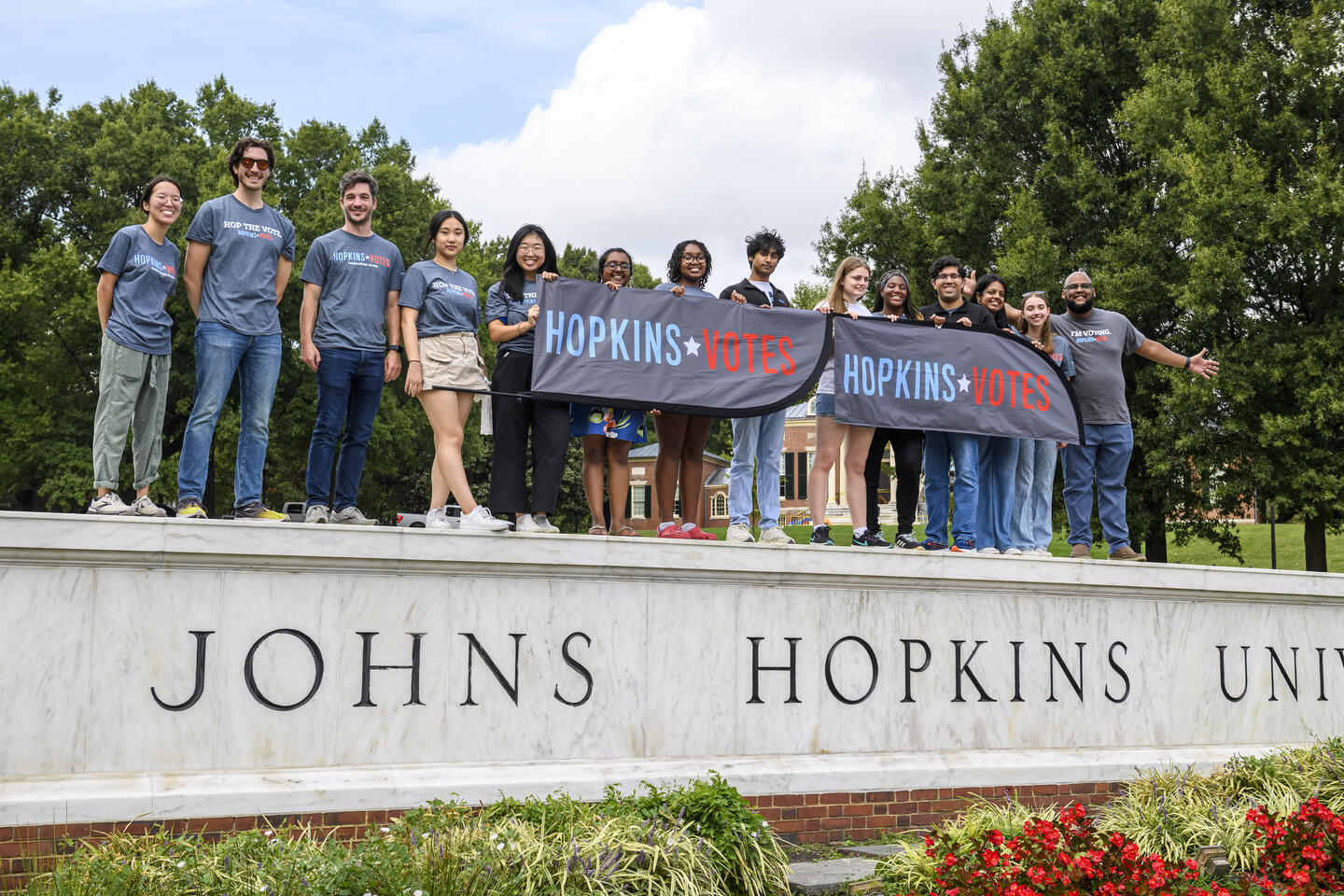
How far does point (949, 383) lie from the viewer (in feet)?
29.8

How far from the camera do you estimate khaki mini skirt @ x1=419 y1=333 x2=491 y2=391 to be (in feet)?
24.6

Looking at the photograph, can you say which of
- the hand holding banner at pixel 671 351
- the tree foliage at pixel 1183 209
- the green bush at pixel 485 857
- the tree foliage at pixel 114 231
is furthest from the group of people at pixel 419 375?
the tree foliage at pixel 114 231

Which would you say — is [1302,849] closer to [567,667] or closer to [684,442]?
[567,667]

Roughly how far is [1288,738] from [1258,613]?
102 cm

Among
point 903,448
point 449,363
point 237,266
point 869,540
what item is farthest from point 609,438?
point 237,266

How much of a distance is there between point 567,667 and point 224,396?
2.57 metres

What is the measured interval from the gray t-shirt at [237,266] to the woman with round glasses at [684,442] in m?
2.69

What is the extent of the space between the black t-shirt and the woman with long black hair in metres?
3.30

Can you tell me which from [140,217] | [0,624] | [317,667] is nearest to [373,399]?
[317,667]

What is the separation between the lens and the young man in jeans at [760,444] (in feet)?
27.5

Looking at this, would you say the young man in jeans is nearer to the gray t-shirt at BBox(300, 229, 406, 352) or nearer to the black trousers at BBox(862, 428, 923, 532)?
the black trousers at BBox(862, 428, 923, 532)

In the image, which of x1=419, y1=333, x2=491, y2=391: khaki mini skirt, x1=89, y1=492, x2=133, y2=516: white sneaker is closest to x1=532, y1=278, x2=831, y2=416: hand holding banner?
x1=419, y1=333, x2=491, y2=391: khaki mini skirt

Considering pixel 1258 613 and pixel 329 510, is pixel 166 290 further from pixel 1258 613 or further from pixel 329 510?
pixel 1258 613

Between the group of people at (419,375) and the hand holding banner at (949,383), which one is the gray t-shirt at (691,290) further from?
the hand holding banner at (949,383)
